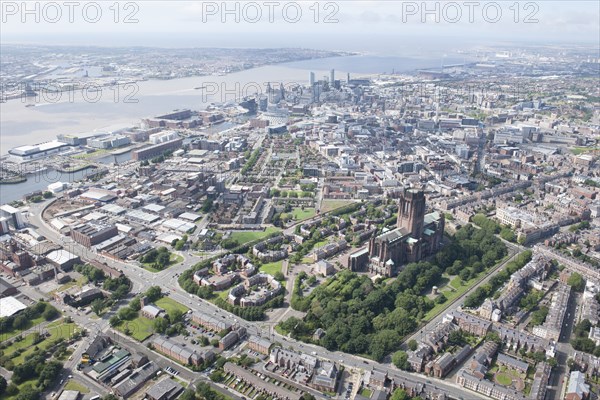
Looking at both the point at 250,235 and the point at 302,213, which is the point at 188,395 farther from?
the point at 302,213

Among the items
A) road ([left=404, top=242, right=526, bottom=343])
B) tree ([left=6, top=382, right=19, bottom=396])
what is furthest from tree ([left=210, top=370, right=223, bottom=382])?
road ([left=404, top=242, right=526, bottom=343])

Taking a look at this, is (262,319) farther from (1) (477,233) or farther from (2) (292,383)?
(1) (477,233)

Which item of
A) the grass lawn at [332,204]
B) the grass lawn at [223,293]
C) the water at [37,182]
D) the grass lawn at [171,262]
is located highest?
the water at [37,182]

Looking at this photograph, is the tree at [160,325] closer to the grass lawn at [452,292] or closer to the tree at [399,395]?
the tree at [399,395]

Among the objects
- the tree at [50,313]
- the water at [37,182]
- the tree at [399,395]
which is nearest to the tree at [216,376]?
the tree at [399,395]

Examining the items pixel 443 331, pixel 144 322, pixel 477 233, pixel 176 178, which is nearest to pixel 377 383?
pixel 443 331
